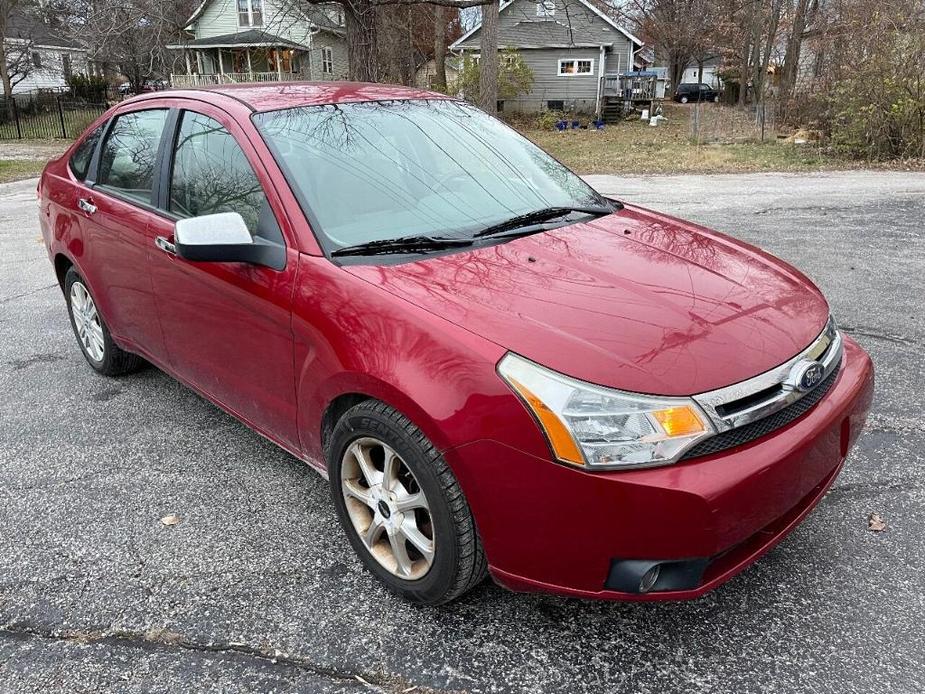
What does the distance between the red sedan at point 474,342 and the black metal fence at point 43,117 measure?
2620cm

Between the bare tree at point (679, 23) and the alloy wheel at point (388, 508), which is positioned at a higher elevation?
the bare tree at point (679, 23)

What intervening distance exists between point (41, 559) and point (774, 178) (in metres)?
12.8

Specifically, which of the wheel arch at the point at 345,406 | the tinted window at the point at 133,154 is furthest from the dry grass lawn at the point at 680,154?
the wheel arch at the point at 345,406

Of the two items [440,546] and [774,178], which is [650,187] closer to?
[774,178]

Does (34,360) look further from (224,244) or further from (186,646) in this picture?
(186,646)

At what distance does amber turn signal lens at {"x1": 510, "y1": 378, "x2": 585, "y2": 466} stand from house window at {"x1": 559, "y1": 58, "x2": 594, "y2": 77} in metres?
36.9

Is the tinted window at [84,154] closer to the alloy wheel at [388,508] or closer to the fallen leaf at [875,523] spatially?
the alloy wheel at [388,508]

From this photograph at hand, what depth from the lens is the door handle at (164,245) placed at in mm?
3154

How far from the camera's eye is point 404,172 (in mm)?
3041

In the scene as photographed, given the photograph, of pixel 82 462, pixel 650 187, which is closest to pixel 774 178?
pixel 650 187

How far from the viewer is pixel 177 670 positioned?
2.25 meters

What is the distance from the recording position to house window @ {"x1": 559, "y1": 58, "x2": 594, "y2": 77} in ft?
117

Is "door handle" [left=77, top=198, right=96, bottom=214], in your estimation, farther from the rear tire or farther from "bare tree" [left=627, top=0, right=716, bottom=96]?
"bare tree" [left=627, top=0, right=716, bottom=96]

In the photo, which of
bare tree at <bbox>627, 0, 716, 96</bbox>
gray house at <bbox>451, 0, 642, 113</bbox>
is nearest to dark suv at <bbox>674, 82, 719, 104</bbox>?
bare tree at <bbox>627, 0, 716, 96</bbox>
